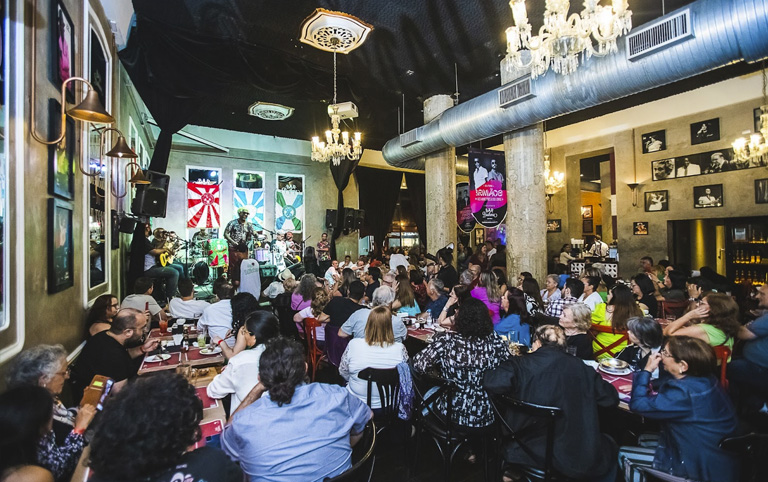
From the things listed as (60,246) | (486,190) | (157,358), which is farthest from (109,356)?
(486,190)

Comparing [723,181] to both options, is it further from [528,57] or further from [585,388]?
[585,388]

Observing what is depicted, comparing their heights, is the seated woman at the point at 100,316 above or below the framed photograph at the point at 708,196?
below

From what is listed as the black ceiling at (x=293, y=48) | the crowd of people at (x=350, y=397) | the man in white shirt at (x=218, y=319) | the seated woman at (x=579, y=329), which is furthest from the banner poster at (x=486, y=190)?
the man in white shirt at (x=218, y=319)

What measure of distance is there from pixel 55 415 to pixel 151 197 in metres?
4.52

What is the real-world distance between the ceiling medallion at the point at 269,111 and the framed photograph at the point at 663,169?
27.2ft

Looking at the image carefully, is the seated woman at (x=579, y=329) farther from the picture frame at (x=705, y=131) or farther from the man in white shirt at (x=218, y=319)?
the picture frame at (x=705, y=131)

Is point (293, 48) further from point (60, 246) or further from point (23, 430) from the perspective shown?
point (23, 430)

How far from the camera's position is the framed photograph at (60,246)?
Result: 8.46 feet

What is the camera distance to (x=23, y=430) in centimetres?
121

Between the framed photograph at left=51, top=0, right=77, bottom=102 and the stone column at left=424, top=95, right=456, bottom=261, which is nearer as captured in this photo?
the framed photograph at left=51, top=0, right=77, bottom=102

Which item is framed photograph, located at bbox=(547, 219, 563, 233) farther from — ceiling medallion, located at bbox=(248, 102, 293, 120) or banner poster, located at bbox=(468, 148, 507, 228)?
ceiling medallion, located at bbox=(248, 102, 293, 120)

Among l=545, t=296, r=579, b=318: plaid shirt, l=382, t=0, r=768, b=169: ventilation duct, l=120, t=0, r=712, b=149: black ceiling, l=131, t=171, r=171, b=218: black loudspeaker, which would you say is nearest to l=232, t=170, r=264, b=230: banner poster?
l=120, t=0, r=712, b=149: black ceiling

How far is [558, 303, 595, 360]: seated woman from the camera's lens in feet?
9.46

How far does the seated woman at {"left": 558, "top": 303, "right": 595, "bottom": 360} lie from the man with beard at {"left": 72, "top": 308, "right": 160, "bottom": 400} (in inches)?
125
